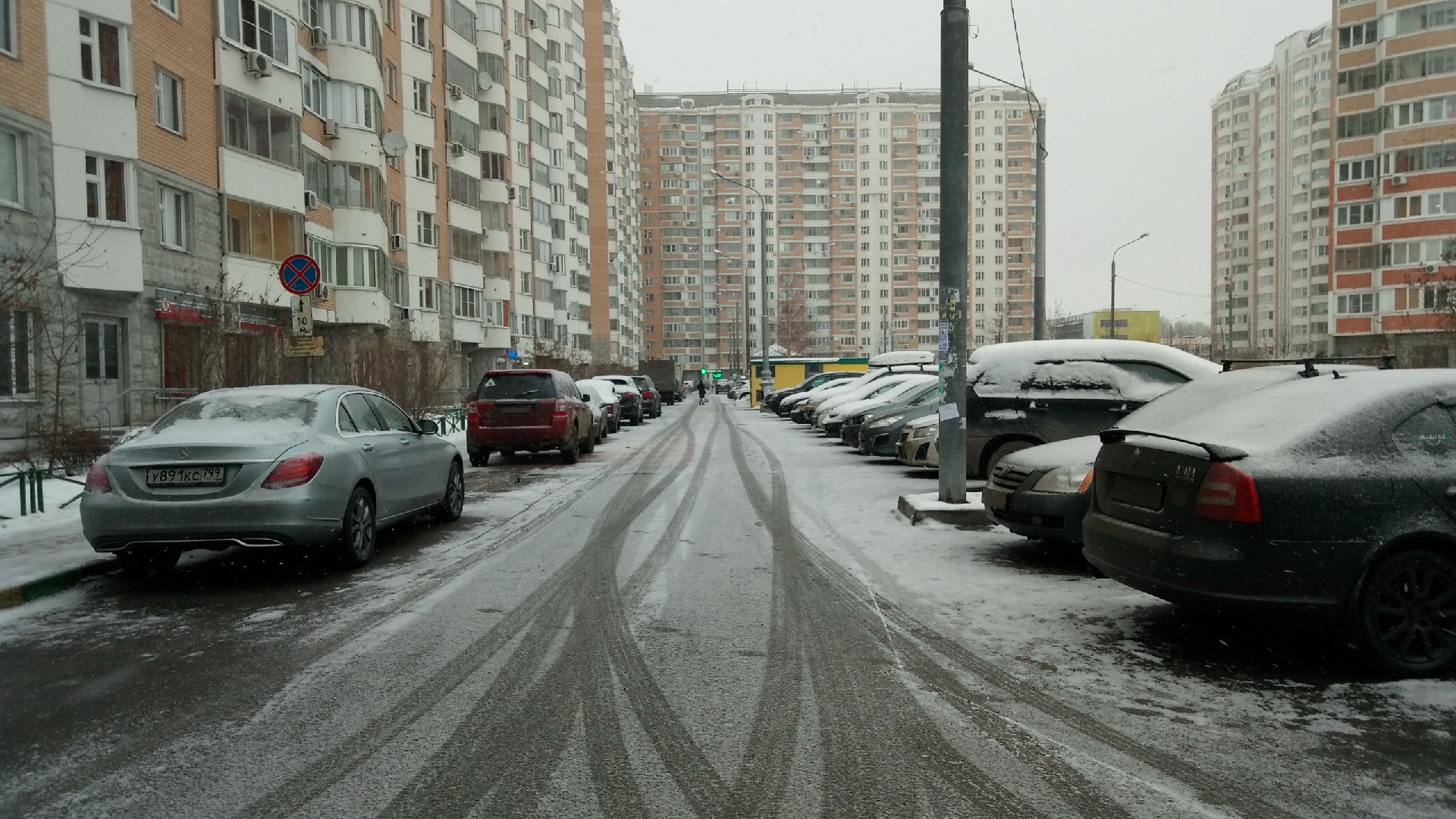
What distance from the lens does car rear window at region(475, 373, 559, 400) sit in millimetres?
19359

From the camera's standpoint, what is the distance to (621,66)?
123250 millimetres

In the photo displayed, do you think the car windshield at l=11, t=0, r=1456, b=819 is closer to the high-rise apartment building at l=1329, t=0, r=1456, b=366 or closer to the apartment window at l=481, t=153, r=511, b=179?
the apartment window at l=481, t=153, r=511, b=179

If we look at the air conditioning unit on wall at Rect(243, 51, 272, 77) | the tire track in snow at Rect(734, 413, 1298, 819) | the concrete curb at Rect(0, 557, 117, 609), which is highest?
the air conditioning unit on wall at Rect(243, 51, 272, 77)

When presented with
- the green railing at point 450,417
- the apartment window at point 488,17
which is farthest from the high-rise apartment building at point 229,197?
the apartment window at point 488,17

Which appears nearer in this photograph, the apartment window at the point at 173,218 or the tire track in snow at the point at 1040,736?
the tire track in snow at the point at 1040,736

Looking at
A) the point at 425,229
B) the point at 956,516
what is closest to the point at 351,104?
the point at 425,229

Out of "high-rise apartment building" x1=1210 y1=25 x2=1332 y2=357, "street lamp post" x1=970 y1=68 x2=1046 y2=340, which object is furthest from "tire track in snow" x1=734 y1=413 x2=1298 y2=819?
"high-rise apartment building" x1=1210 y1=25 x2=1332 y2=357

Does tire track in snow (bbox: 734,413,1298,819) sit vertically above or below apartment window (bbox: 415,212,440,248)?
below

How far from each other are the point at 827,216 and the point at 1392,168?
95.3 m

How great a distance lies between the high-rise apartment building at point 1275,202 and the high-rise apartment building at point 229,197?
80419mm

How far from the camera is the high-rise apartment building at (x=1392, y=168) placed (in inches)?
2205

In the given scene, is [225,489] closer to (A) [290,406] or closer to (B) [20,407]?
(A) [290,406]

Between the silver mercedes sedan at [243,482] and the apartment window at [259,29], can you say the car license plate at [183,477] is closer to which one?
the silver mercedes sedan at [243,482]

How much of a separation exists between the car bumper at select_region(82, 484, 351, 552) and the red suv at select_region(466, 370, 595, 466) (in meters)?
11.4
